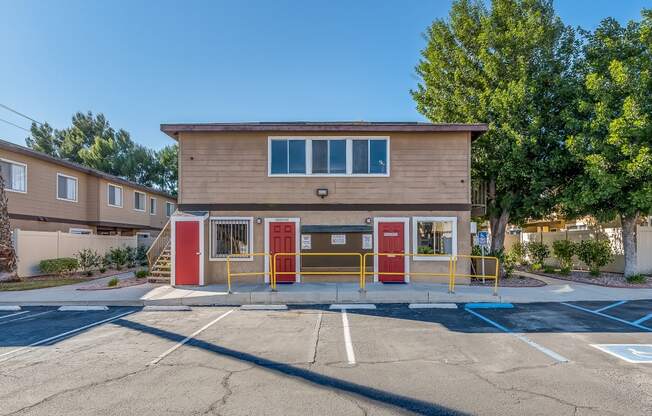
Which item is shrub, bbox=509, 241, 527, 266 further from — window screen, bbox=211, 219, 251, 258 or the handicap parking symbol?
window screen, bbox=211, 219, 251, 258

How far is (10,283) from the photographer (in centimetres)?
1376

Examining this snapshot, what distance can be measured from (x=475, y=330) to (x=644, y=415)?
145 inches

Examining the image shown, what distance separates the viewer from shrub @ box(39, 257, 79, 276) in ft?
52.5

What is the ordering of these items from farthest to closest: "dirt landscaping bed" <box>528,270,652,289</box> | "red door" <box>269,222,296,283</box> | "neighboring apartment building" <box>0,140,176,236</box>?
"neighboring apartment building" <box>0,140,176,236</box> < "dirt landscaping bed" <box>528,270,652,289</box> < "red door" <box>269,222,296,283</box>

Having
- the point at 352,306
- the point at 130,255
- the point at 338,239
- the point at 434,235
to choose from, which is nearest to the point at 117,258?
the point at 130,255

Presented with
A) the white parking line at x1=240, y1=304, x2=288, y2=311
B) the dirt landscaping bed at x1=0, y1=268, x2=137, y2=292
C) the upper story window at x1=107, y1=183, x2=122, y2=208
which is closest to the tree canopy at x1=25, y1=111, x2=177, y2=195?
the upper story window at x1=107, y1=183, x2=122, y2=208

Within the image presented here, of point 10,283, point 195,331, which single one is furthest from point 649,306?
point 10,283

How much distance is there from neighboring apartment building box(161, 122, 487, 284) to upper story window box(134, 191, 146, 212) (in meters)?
13.5

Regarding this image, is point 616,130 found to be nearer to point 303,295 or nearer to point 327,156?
point 327,156

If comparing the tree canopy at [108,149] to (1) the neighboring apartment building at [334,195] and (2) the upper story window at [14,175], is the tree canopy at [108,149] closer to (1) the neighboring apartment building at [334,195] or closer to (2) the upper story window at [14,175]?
(2) the upper story window at [14,175]

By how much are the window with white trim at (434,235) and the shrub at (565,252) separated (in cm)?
673

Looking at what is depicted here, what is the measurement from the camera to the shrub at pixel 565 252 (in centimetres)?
1666

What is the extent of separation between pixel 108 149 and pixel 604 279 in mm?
39922

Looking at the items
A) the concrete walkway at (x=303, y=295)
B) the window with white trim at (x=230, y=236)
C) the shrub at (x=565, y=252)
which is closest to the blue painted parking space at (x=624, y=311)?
the concrete walkway at (x=303, y=295)
